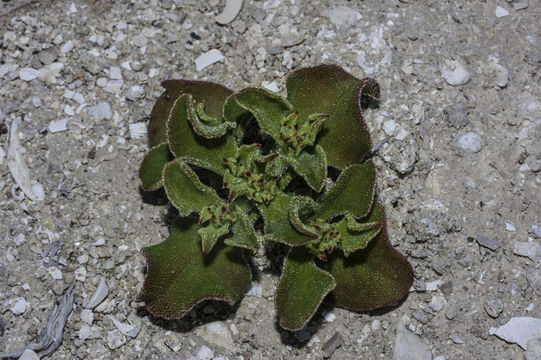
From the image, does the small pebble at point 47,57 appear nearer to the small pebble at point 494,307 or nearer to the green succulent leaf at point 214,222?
the green succulent leaf at point 214,222

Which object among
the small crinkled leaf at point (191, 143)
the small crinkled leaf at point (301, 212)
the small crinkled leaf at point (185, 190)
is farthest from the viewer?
the small crinkled leaf at point (191, 143)

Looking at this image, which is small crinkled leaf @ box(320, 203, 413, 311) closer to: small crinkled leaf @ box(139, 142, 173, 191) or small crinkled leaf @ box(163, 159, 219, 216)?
small crinkled leaf @ box(163, 159, 219, 216)

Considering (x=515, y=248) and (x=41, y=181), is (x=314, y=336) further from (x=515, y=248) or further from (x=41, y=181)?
(x=41, y=181)

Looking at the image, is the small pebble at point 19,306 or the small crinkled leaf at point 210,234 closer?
the small crinkled leaf at point 210,234

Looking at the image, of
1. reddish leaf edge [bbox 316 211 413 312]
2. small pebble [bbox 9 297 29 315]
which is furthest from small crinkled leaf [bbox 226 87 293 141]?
small pebble [bbox 9 297 29 315]

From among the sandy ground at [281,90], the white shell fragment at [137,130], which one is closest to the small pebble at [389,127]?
the sandy ground at [281,90]

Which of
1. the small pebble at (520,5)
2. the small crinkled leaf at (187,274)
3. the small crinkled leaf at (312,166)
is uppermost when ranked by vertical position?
the small pebble at (520,5)
